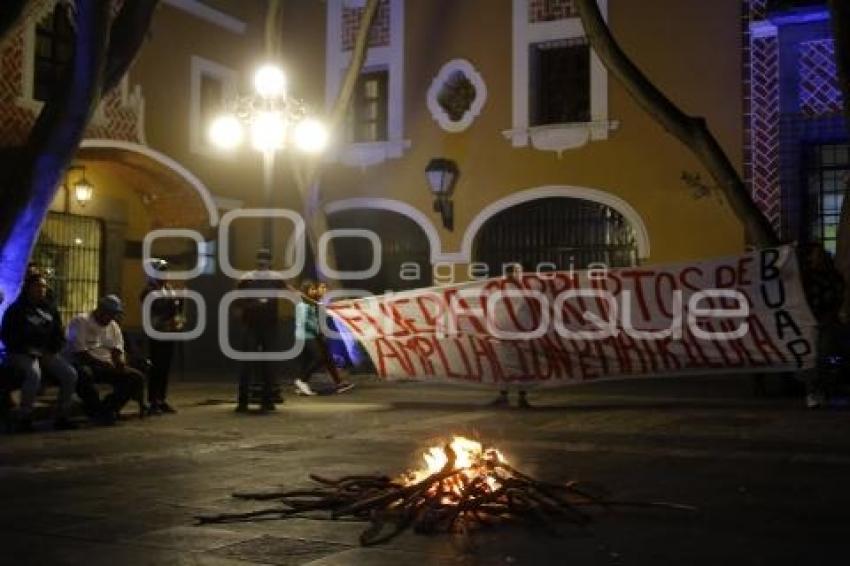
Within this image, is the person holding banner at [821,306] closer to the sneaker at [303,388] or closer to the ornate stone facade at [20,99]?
the sneaker at [303,388]

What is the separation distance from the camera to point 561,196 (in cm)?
1873

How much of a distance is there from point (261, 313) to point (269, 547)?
25.2 ft

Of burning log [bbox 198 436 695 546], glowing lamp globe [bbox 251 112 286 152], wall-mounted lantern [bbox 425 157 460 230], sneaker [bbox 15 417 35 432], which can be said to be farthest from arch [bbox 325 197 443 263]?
burning log [bbox 198 436 695 546]

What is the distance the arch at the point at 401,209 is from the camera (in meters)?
19.8

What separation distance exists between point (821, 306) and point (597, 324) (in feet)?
8.69

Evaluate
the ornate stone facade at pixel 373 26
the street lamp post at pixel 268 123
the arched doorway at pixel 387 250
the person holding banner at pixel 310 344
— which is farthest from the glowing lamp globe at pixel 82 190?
the person holding banner at pixel 310 344

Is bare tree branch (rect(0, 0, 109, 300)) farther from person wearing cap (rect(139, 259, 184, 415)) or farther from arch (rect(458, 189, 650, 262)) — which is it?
arch (rect(458, 189, 650, 262))

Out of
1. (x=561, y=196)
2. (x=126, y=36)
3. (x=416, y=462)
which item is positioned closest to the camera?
(x=416, y=462)

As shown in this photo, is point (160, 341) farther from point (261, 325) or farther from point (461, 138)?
point (461, 138)

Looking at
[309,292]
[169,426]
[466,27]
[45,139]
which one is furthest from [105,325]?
[466,27]

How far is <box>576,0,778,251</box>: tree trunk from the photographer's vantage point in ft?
47.8

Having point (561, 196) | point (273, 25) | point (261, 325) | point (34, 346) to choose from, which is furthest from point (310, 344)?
point (273, 25)

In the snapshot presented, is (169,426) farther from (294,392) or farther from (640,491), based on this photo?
(640,491)

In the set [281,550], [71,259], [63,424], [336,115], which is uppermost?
[336,115]
